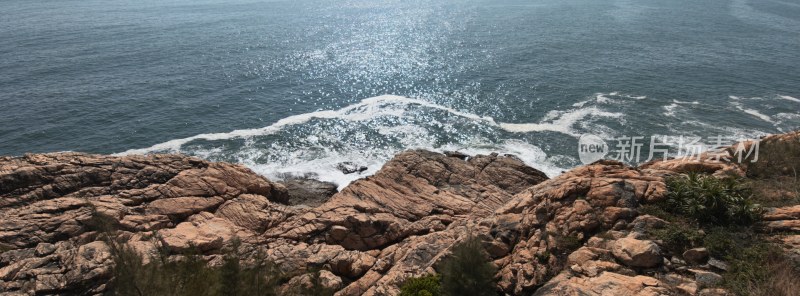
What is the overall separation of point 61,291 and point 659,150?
2471 inches

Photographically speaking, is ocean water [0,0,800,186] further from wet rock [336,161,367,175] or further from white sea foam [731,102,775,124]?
wet rock [336,161,367,175]

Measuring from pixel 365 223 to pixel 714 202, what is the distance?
887 inches

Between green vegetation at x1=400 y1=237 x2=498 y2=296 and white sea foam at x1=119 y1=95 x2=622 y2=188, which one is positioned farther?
white sea foam at x1=119 y1=95 x2=622 y2=188

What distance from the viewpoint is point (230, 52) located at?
10631 centimetres

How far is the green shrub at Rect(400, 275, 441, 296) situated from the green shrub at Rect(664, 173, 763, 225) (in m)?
13.9

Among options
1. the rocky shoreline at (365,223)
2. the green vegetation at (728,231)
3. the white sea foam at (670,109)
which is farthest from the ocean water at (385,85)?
the green vegetation at (728,231)

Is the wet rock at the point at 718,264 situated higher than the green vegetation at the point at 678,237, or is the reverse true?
the green vegetation at the point at 678,237

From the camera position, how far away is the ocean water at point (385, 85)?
61.5 m

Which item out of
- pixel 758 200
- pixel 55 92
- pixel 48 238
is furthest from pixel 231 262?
pixel 55 92

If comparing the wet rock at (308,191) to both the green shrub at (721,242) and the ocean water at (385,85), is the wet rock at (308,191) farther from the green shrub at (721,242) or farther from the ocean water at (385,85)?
the green shrub at (721,242)

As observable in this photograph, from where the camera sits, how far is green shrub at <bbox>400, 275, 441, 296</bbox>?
2294 cm

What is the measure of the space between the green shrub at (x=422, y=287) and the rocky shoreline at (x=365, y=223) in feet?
8.04

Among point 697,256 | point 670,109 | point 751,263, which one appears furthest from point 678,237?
point 670,109

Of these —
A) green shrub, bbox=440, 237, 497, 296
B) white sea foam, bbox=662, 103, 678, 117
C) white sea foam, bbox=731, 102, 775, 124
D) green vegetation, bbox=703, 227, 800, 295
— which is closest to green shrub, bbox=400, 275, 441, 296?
green shrub, bbox=440, 237, 497, 296
